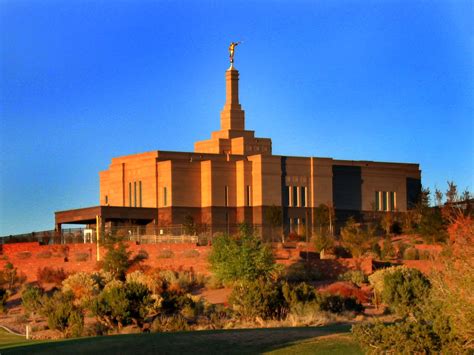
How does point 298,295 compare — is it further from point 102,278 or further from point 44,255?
point 44,255

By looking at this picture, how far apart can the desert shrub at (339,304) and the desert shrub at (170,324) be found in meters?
5.23

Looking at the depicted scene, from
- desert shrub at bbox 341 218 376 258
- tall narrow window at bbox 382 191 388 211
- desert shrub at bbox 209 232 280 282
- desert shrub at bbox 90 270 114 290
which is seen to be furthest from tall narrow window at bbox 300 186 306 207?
desert shrub at bbox 90 270 114 290

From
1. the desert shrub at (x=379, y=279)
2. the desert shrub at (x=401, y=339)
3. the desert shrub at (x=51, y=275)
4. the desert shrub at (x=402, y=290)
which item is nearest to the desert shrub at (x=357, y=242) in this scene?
the desert shrub at (x=379, y=279)

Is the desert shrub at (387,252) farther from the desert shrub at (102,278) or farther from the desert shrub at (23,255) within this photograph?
the desert shrub at (23,255)

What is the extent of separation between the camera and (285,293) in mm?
36312

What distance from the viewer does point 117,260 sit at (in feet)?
182

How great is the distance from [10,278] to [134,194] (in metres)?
20.0

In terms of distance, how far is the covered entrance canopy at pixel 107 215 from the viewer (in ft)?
233

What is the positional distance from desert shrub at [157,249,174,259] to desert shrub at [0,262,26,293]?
849 centimetres

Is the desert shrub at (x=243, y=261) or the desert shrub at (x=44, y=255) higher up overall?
the desert shrub at (x=44, y=255)

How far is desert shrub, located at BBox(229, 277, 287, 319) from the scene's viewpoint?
113 feet

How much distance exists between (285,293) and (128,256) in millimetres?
21327

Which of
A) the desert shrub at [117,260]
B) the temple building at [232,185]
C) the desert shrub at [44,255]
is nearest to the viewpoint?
the desert shrub at [117,260]

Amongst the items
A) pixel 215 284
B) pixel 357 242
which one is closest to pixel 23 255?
pixel 215 284
